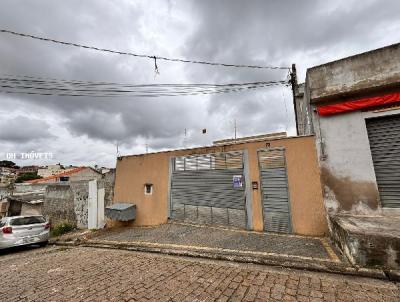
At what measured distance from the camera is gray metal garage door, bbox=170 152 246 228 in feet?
29.9

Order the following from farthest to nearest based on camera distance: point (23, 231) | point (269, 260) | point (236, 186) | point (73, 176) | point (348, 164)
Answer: point (73, 176)
point (23, 231)
point (236, 186)
point (348, 164)
point (269, 260)

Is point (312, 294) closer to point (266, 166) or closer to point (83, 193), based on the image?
point (266, 166)

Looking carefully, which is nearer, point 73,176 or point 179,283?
point 179,283

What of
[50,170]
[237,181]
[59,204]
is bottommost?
[59,204]

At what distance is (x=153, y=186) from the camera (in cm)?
1166

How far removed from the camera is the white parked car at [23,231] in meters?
9.39

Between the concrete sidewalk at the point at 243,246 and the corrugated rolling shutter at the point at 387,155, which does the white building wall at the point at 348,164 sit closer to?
the corrugated rolling shutter at the point at 387,155

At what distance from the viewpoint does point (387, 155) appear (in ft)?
22.1

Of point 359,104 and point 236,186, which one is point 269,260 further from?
point 359,104

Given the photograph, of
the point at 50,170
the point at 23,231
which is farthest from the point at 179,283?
the point at 50,170

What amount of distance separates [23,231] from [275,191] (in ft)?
34.7

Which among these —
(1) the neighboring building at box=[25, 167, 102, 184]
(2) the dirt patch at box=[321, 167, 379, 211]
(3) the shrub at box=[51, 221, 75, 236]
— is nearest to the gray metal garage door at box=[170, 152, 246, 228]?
(2) the dirt patch at box=[321, 167, 379, 211]

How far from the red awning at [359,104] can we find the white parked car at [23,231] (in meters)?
12.5

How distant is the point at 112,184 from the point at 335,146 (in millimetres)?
11491
